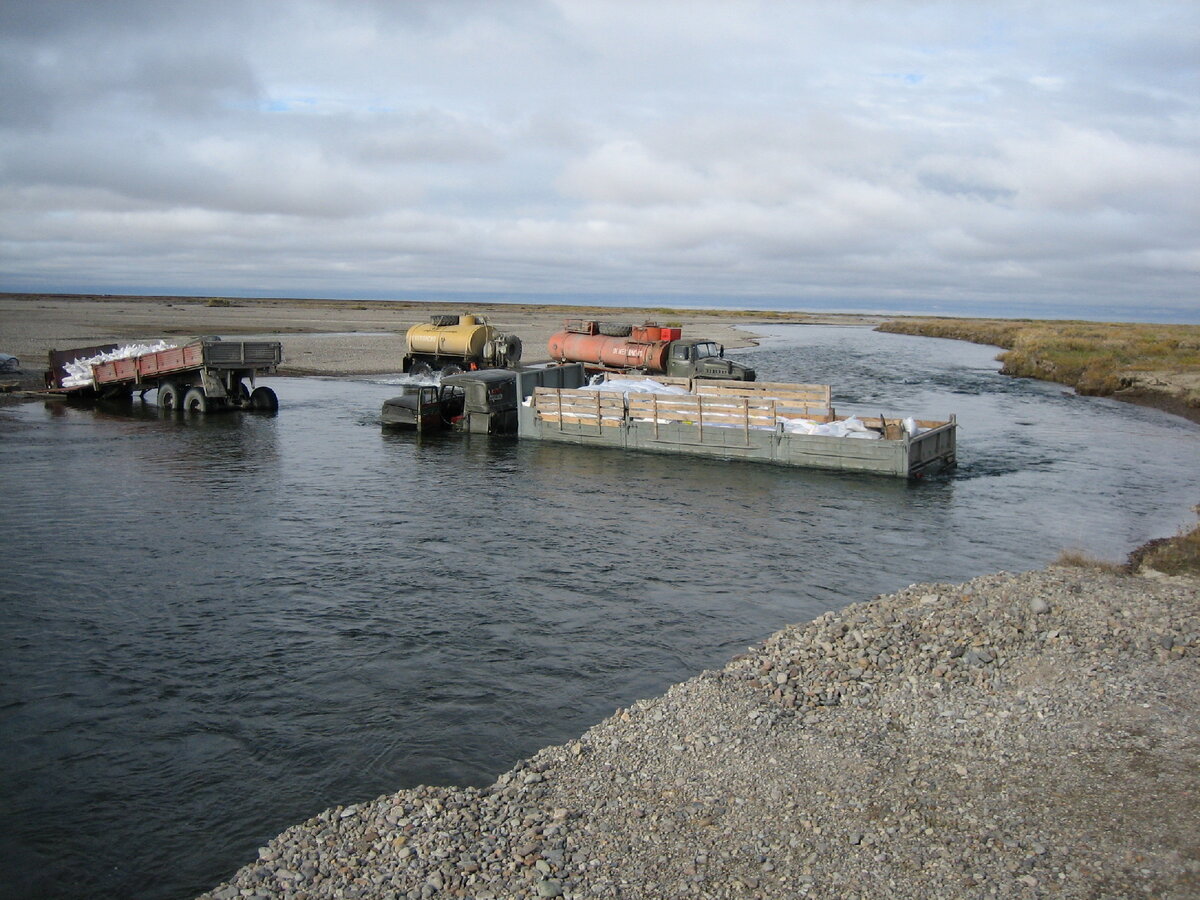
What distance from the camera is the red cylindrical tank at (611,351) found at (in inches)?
1348

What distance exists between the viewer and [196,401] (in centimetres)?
3250

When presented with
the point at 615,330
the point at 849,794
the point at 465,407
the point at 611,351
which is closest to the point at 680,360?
the point at 611,351

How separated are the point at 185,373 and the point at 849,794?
103ft

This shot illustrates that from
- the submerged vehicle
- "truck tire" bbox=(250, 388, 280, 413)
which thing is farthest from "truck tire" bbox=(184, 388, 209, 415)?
the submerged vehicle

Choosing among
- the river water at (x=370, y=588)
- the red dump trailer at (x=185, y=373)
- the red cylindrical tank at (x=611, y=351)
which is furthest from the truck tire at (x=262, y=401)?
the red cylindrical tank at (x=611, y=351)

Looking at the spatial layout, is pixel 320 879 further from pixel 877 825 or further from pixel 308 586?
pixel 308 586

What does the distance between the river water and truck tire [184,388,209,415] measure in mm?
3302

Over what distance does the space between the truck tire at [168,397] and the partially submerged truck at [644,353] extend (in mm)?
14727

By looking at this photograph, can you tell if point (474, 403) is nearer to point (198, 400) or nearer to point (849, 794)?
point (198, 400)

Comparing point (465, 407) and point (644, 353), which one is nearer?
point (465, 407)

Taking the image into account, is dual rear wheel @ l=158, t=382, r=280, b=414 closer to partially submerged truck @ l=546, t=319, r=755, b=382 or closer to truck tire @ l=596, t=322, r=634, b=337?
partially submerged truck @ l=546, t=319, r=755, b=382

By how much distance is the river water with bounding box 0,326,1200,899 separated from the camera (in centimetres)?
822

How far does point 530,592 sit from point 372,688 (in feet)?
12.7

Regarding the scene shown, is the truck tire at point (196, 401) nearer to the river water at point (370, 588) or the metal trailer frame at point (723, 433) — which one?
the river water at point (370, 588)
